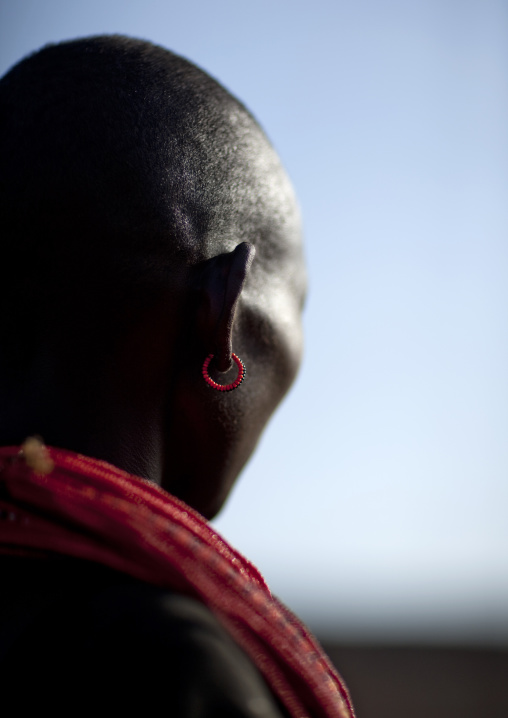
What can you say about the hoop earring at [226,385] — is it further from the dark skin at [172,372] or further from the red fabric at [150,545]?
the red fabric at [150,545]

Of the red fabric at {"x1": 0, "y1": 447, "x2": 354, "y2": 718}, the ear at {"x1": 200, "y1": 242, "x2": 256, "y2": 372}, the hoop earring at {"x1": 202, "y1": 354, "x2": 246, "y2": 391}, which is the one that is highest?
the ear at {"x1": 200, "y1": 242, "x2": 256, "y2": 372}

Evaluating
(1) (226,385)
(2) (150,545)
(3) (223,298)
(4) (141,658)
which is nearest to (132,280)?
(3) (223,298)

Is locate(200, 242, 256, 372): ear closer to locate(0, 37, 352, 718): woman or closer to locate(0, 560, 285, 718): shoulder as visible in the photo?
locate(0, 37, 352, 718): woman

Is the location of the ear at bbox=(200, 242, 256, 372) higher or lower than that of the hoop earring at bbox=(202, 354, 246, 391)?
higher

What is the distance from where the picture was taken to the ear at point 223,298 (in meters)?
1.47

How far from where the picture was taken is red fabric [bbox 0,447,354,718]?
3.72ft

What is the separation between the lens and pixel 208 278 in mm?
1503

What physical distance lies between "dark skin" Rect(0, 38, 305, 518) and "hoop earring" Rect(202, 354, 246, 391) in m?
0.01

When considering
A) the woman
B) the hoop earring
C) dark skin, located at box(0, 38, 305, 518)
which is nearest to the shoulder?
the woman

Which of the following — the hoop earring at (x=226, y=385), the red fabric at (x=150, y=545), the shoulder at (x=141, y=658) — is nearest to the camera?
the shoulder at (x=141, y=658)

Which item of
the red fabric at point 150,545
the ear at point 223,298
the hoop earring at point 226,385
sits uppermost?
the ear at point 223,298

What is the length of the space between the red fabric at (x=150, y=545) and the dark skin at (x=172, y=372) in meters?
0.14

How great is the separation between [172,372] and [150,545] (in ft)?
1.43

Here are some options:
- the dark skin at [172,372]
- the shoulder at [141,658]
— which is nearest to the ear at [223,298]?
the dark skin at [172,372]
